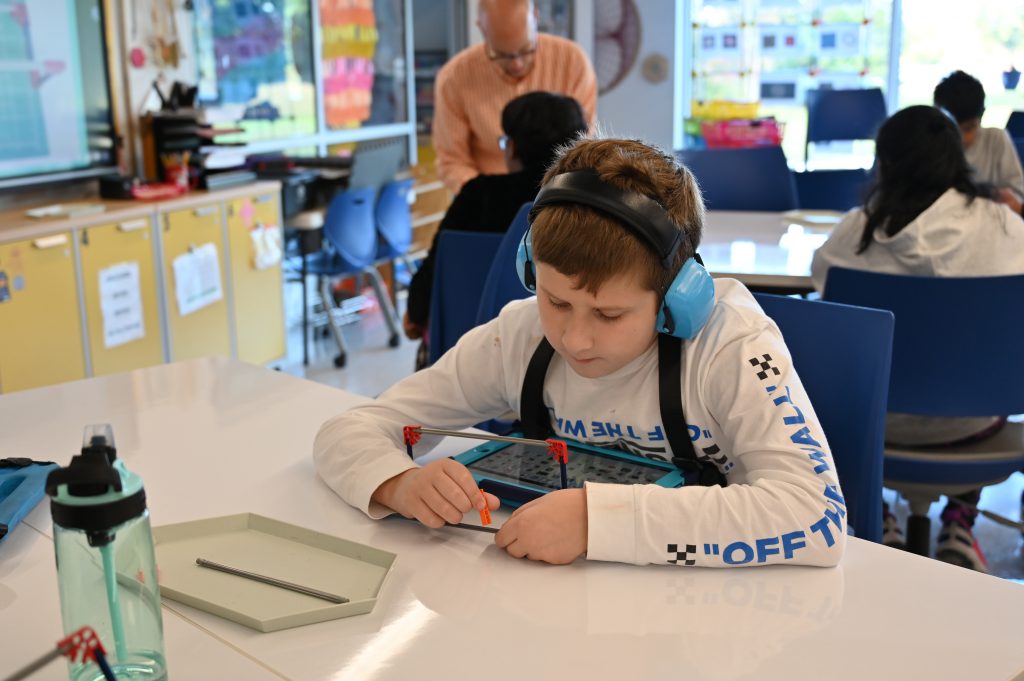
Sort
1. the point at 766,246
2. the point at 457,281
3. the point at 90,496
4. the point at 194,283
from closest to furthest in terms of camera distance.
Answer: the point at 90,496, the point at 457,281, the point at 766,246, the point at 194,283

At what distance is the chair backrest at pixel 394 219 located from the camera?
4.72 meters

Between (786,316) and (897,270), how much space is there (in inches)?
38.8

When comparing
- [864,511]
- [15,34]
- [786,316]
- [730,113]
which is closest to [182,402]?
[786,316]

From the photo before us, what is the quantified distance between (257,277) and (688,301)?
339cm

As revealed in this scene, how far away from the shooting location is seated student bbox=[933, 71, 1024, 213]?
374 cm

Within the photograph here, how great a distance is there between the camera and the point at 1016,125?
16.9 feet

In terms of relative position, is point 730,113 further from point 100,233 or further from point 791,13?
point 100,233

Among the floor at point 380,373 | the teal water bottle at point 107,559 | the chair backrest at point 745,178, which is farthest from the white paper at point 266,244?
the teal water bottle at point 107,559

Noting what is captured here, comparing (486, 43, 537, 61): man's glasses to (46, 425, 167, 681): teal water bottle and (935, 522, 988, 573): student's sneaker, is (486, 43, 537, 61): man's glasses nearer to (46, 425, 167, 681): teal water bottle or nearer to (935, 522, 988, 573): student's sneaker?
(935, 522, 988, 573): student's sneaker

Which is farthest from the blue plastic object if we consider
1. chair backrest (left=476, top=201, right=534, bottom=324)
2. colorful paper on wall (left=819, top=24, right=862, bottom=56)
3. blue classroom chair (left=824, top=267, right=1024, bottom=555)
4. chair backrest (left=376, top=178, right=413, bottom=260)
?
colorful paper on wall (left=819, top=24, right=862, bottom=56)

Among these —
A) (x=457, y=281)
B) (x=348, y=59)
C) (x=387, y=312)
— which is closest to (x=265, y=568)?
(x=457, y=281)

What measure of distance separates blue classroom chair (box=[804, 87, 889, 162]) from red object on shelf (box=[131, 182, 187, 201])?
12.5 ft

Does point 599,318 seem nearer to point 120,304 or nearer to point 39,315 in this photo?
point 39,315

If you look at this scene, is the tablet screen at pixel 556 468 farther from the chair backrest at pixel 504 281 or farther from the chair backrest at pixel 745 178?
the chair backrest at pixel 745 178
